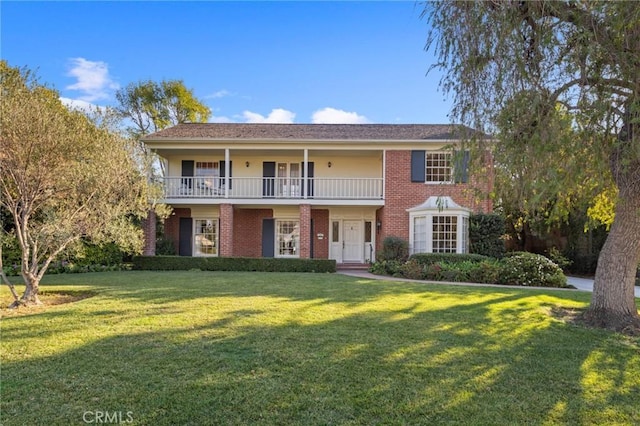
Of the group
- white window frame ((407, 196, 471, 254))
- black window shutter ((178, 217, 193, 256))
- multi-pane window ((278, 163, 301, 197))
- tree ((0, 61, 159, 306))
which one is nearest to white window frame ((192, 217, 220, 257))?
black window shutter ((178, 217, 193, 256))

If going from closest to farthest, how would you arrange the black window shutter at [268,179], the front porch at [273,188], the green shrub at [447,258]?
the green shrub at [447,258] < the front porch at [273,188] < the black window shutter at [268,179]

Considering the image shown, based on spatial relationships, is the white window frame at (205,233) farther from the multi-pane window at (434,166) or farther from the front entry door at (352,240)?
the multi-pane window at (434,166)

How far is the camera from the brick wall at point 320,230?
1833 centimetres

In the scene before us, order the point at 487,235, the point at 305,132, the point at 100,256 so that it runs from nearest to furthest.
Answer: the point at 100,256, the point at 487,235, the point at 305,132

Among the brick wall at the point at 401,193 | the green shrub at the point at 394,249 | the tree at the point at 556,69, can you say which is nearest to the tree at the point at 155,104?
the brick wall at the point at 401,193

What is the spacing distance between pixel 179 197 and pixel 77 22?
7806 millimetres

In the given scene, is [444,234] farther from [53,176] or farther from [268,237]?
[53,176]

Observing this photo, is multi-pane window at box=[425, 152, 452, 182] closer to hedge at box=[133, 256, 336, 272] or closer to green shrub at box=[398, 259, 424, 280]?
green shrub at box=[398, 259, 424, 280]

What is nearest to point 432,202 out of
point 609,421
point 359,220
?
point 359,220

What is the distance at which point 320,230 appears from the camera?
60.4 ft

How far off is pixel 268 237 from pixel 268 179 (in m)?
2.94

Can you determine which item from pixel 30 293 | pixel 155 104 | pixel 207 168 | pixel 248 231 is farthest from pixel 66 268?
pixel 155 104

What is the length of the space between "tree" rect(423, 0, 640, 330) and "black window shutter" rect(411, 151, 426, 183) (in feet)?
33.4

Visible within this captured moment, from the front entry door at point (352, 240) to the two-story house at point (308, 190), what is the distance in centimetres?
5
